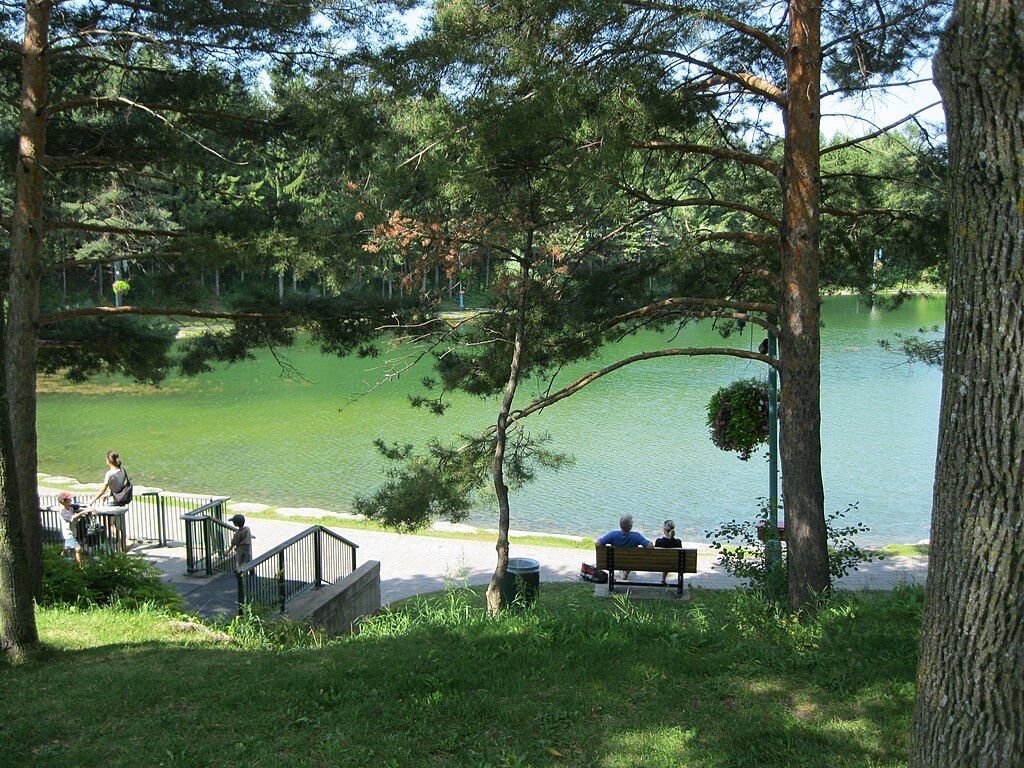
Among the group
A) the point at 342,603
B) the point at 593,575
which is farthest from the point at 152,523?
the point at 593,575

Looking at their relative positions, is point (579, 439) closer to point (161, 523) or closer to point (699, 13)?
point (161, 523)

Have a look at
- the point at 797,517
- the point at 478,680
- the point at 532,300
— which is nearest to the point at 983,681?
the point at 478,680

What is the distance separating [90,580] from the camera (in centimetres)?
890

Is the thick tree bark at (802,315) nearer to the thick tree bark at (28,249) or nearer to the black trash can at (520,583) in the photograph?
the black trash can at (520,583)

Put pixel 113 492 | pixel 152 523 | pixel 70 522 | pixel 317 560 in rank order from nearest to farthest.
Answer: pixel 317 560 → pixel 70 522 → pixel 113 492 → pixel 152 523

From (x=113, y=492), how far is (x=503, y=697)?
29.7 ft

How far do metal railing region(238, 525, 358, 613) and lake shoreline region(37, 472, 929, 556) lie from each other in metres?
1.92

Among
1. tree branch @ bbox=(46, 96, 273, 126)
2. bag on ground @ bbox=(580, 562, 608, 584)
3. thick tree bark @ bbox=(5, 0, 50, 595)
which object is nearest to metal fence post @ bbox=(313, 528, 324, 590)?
thick tree bark @ bbox=(5, 0, 50, 595)

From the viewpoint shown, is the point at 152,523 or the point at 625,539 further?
the point at 152,523

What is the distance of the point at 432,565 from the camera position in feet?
42.4

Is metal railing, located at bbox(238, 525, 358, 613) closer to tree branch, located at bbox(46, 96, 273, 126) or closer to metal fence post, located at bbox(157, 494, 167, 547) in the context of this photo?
metal fence post, located at bbox(157, 494, 167, 547)

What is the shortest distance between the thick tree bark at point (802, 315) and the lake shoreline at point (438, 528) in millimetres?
6388

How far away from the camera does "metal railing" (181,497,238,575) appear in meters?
11.0

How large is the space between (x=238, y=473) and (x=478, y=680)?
16151 millimetres
